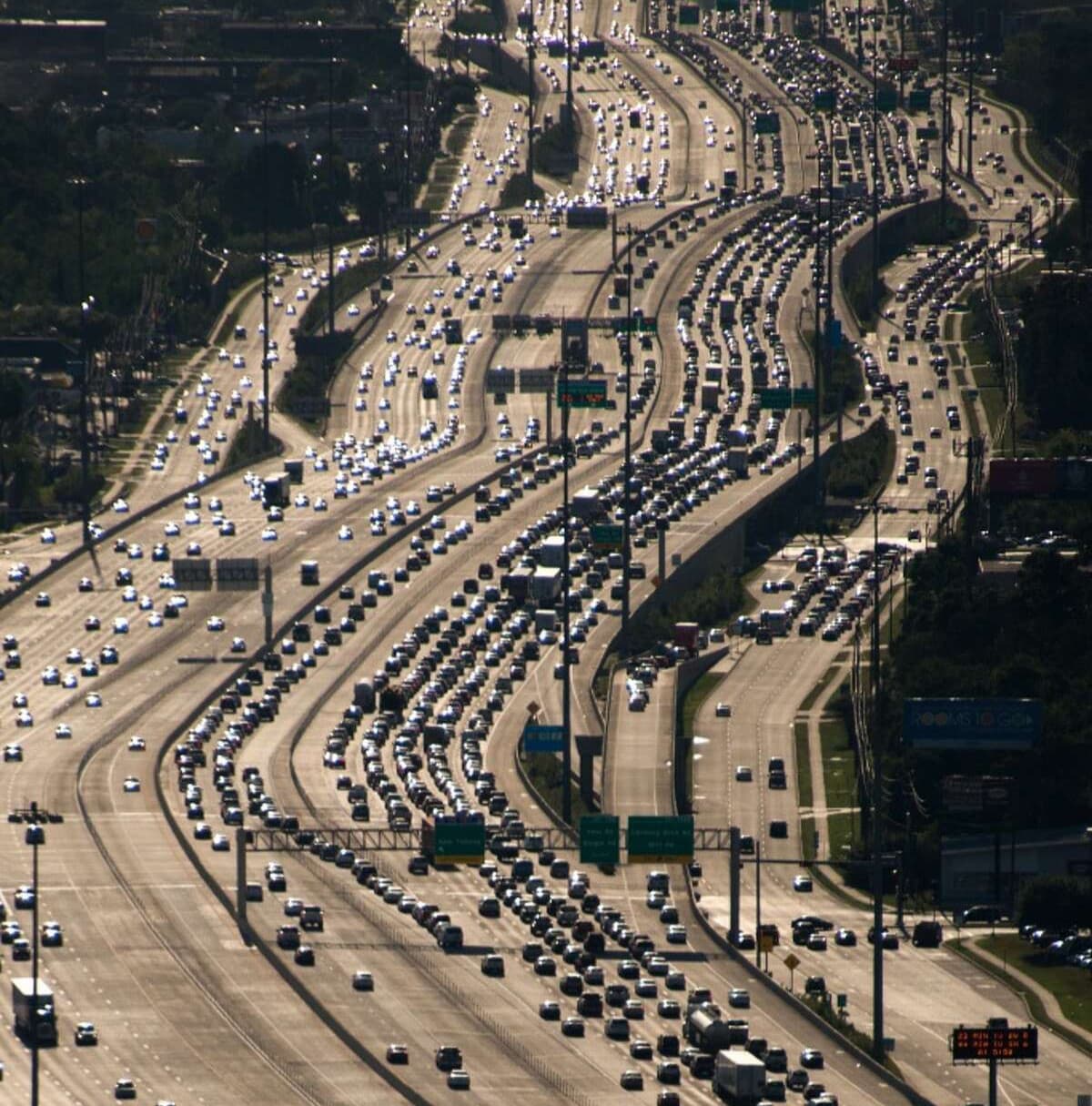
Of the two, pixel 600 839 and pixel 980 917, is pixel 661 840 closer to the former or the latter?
pixel 600 839

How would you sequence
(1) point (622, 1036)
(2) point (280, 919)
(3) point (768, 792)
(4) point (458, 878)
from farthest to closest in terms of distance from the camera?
(3) point (768, 792), (4) point (458, 878), (2) point (280, 919), (1) point (622, 1036)

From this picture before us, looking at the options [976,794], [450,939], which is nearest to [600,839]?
[450,939]

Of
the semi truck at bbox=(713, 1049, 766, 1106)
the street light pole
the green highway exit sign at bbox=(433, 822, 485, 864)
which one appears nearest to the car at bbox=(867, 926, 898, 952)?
the green highway exit sign at bbox=(433, 822, 485, 864)

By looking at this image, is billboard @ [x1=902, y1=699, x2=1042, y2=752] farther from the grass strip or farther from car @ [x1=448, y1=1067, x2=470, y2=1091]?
car @ [x1=448, y1=1067, x2=470, y2=1091]

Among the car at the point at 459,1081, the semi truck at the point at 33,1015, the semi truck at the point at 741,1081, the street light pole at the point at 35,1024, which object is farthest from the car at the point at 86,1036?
the semi truck at the point at 741,1081

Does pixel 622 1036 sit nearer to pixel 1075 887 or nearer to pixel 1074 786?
pixel 1075 887

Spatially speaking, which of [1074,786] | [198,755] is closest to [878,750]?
[1074,786]

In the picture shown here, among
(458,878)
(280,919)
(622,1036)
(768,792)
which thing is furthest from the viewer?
(768,792)
